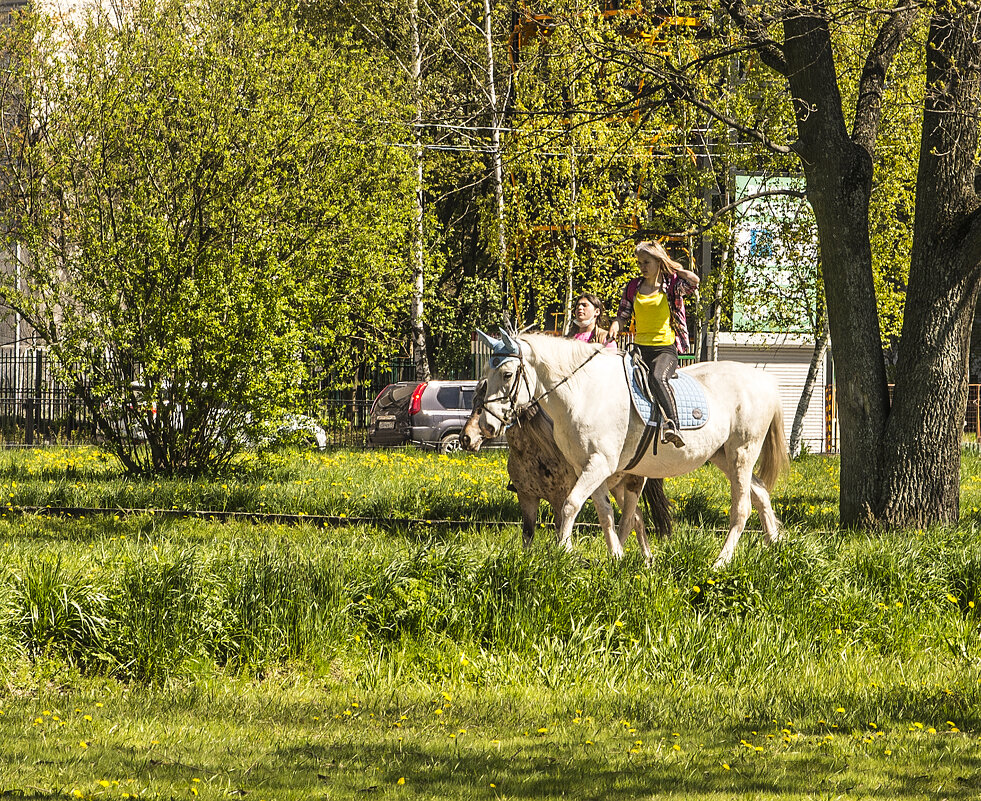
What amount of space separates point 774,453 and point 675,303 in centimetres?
208

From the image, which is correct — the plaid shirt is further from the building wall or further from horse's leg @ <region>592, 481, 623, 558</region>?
the building wall

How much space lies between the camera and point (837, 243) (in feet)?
37.7

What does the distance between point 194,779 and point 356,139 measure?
49.2 ft

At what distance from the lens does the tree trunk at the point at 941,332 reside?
10867mm

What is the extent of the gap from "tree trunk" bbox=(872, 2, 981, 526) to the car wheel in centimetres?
1543

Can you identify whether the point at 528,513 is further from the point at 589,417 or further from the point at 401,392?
the point at 401,392

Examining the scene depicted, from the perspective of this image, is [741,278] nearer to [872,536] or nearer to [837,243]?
[837,243]

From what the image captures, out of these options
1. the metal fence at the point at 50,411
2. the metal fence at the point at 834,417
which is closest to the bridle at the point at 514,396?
the metal fence at the point at 50,411

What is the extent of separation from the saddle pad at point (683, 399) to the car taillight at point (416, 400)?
18.5 metres

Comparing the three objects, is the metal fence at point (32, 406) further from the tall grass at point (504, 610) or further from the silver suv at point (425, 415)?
the tall grass at point (504, 610)

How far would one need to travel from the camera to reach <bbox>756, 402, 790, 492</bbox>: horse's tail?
1060cm

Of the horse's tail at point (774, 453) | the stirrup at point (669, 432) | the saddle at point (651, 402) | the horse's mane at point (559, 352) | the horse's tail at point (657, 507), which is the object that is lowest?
the horse's tail at point (657, 507)

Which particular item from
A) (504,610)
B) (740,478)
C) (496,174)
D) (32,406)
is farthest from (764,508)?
(32,406)

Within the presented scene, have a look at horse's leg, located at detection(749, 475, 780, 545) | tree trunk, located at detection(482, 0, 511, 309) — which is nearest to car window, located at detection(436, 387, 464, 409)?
tree trunk, located at detection(482, 0, 511, 309)
